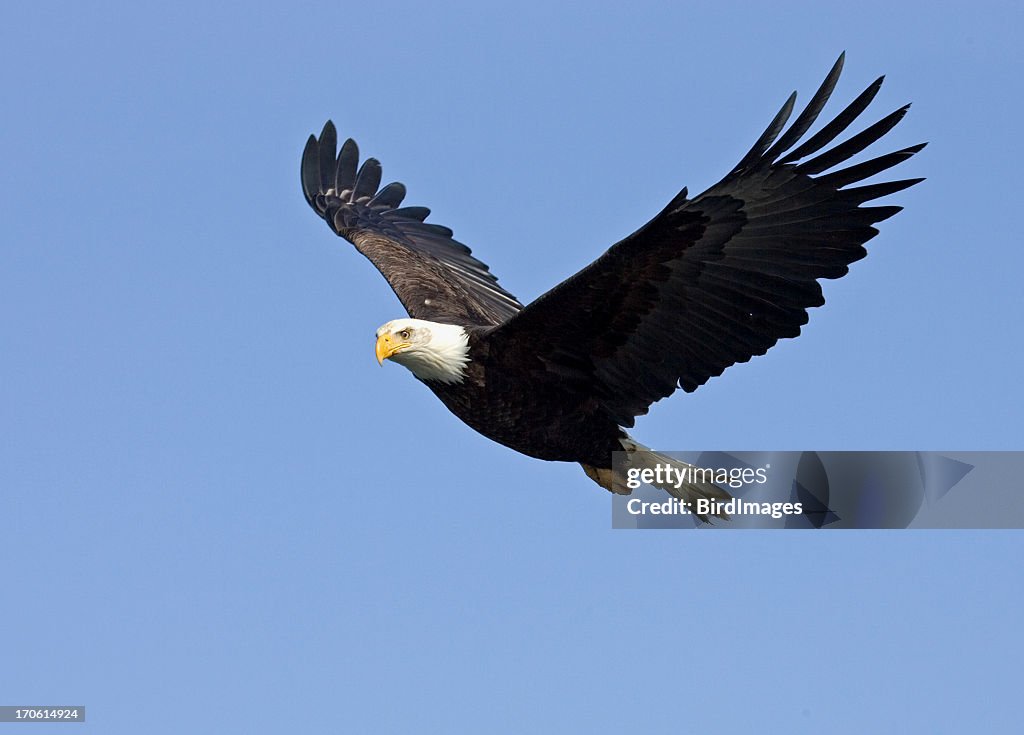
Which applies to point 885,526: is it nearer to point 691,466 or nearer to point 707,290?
point 691,466

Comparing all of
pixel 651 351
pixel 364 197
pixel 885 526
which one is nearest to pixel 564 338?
pixel 651 351

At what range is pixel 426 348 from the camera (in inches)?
384

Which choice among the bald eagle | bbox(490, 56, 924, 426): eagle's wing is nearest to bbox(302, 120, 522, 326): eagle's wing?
the bald eagle

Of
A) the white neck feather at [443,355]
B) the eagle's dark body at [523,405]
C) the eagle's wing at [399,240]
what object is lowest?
the eagle's dark body at [523,405]

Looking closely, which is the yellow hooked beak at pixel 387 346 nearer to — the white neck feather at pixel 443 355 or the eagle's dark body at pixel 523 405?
the white neck feather at pixel 443 355

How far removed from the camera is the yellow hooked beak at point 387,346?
32.1 ft

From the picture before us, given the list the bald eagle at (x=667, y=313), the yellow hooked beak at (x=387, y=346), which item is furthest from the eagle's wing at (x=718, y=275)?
the yellow hooked beak at (x=387, y=346)

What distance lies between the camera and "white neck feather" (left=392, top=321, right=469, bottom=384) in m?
9.70

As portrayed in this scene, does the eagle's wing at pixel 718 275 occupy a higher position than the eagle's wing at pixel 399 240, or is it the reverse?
the eagle's wing at pixel 399 240

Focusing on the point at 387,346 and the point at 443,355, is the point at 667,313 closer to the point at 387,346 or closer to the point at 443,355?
the point at 443,355

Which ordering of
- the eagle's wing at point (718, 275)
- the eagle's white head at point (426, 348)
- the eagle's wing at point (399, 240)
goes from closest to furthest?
the eagle's wing at point (718, 275) → the eagle's white head at point (426, 348) → the eagle's wing at point (399, 240)

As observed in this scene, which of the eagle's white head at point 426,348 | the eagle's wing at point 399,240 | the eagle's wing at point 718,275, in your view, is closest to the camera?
the eagle's wing at point 718,275

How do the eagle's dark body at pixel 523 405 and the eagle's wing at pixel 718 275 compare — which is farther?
the eagle's dark body at pixel 523 405

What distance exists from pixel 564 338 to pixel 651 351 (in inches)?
20.6
